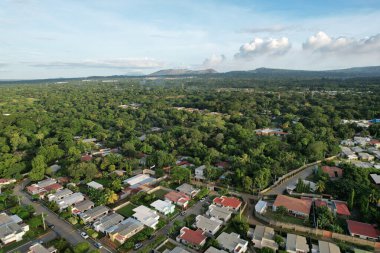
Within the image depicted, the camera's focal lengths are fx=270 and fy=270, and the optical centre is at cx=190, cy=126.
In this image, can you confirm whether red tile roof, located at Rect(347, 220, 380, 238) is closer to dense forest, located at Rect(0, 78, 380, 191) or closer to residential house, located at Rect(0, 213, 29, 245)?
dense forest, located at Rect(0, 78, 380, 191)

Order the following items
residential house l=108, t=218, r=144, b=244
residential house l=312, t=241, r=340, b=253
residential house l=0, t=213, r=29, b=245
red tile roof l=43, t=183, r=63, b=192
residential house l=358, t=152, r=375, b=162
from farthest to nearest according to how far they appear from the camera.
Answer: residential house l=358, t=152, r=375, b=162 → red tile roof l=43, t=183, r=63, b=192 → residential house l=108, t=218, r=144, b=244 → residential house l=0, t=213, r=29, b=245 → residential house l=312, t=241, r=340, b=253

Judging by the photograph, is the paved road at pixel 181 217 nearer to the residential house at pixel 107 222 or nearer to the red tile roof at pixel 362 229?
the residential house at pixel 107 222

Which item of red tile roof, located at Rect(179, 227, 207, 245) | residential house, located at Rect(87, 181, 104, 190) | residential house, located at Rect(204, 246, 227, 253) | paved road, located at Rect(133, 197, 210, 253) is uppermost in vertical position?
residential house, located at Rect(87, 181, 104, 190)

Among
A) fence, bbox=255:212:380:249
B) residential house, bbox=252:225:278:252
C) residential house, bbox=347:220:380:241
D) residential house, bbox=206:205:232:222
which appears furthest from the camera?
residential house, bbox=206:205:232:222

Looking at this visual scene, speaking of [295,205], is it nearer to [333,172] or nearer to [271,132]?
[333,172]

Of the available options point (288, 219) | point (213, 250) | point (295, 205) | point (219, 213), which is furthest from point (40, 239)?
point (295, 205)

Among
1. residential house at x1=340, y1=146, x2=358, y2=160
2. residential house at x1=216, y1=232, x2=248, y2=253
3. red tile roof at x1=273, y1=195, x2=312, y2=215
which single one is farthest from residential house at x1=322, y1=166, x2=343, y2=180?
residential house at x1=216, y1=232, x2=248, y2=253
